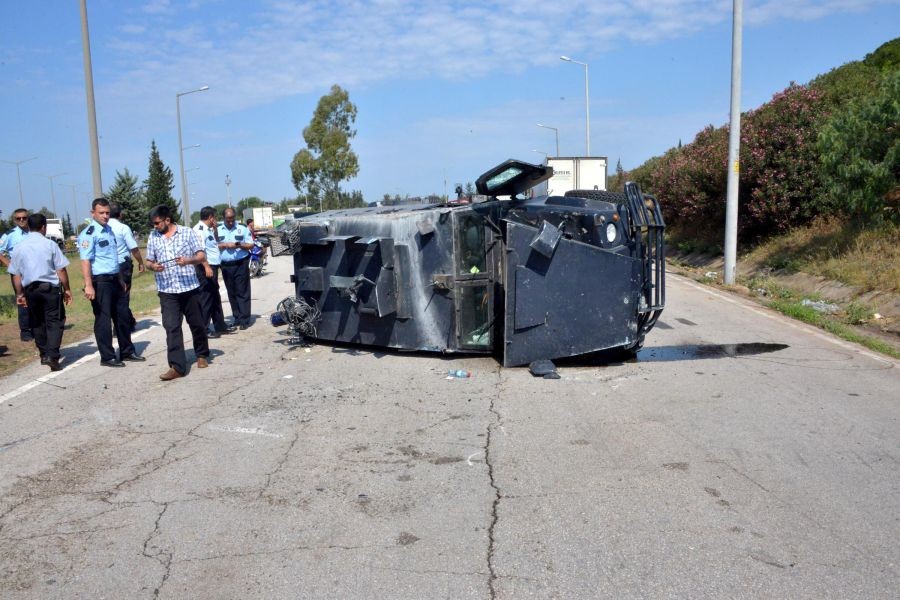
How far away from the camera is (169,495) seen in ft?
15.0

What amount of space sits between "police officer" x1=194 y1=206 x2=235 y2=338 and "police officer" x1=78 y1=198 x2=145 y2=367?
94 cm

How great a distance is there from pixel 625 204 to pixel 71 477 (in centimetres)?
552

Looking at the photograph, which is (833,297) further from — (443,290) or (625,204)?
(443,290)

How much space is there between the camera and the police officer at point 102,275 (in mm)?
8234

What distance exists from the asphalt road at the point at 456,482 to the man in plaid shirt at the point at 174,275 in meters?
0.37

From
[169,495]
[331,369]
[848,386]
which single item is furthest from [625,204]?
[169,495]

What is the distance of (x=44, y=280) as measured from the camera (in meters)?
8.17

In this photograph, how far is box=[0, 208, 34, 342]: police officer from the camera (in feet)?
32.4

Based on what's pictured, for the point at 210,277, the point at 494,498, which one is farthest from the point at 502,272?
the point at 494,498

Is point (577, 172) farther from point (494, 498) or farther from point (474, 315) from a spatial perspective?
point (494, 498)

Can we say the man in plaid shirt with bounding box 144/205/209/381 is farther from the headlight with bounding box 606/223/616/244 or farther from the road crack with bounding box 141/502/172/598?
the headlight with bounding box 606/223/616/244

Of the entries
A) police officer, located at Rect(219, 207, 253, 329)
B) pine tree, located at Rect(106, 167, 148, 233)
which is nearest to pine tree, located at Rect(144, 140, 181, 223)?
pine tree, located at Rect(106, 167, 148, 233)

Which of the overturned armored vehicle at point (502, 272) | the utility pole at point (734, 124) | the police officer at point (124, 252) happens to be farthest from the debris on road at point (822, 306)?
the police officer at point (124, 252)

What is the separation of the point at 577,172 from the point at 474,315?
67.5 feet
